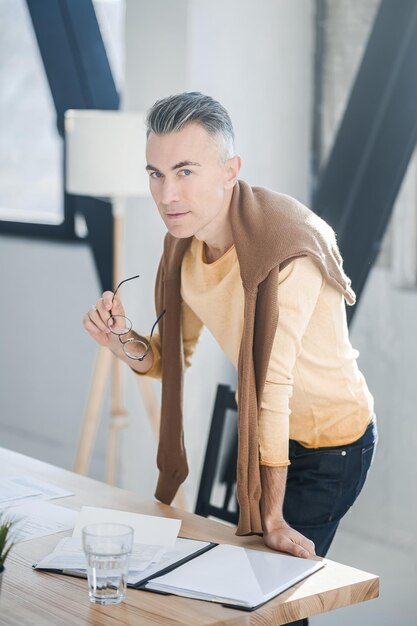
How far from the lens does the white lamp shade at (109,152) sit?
349cm

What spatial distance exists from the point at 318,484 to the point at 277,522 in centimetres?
29

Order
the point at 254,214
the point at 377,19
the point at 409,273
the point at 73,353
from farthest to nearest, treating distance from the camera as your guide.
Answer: the point at 73,353 < the point at 409,273 < the point at 377,19 < the point at 254,214

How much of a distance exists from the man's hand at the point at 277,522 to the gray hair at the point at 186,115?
658 millimetres

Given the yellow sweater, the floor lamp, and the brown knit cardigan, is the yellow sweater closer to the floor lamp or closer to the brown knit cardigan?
the brown knit cardigan

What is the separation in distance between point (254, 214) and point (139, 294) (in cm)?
176

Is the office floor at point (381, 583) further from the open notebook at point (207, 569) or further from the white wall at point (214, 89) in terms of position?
the open notebook at point (207, 569)

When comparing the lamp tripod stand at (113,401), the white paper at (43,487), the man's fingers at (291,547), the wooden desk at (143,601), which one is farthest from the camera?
the lamp tripod stand at (113,401)

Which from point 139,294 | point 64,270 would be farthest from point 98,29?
point 139,294

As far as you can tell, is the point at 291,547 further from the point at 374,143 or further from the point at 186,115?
the point at 374,143

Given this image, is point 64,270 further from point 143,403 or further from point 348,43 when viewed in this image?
point 348,43

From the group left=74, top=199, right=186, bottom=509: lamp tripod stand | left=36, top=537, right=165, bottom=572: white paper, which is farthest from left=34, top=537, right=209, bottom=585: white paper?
left=74, top=199, right=186, bottom=509: lamp tripod stand

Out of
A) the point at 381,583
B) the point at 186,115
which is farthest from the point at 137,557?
the point at 381,583

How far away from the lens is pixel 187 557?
1.80 meters

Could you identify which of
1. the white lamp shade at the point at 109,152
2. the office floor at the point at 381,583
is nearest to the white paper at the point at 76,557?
the office floor at the point at 381,583
